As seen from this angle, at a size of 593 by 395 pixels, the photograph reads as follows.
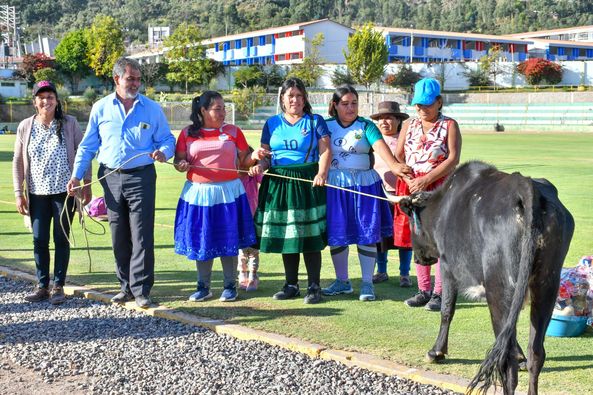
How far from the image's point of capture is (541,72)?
7656cm

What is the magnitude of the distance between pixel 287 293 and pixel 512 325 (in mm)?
3733

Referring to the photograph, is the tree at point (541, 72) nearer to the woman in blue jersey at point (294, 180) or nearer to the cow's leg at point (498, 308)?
the woman in blue jersey at point (294, 180)

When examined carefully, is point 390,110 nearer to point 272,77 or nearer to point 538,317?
point 538,317

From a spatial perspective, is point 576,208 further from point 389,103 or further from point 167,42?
point 167,42

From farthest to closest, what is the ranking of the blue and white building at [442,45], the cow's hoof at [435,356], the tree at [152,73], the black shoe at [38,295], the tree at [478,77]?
the blue and white building at [442,45]
the tree at [152,73]
the tree at [478,77]
the black shoe at [38,295]
the cow's hoof at [435,356]

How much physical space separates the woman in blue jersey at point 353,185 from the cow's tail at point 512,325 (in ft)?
10.3

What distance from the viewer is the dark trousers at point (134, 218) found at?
737cm

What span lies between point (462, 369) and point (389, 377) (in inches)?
23.0

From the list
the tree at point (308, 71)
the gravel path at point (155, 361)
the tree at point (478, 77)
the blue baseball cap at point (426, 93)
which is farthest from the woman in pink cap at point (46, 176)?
the tree at point (478, 77)

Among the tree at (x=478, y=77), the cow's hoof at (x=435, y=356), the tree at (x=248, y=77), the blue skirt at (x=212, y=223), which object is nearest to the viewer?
the cow's hoof at (x=435, y=356)

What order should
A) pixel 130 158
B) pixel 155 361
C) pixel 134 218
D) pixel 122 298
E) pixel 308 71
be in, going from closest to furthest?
pixel 155 361 → pixel 130 158 → pixel 134 218 → pixel 122 298 → pixel 308 71

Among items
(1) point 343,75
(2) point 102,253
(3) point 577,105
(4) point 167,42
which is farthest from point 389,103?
(4) point 167,42

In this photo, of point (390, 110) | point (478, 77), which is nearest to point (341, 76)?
point (478, 77)

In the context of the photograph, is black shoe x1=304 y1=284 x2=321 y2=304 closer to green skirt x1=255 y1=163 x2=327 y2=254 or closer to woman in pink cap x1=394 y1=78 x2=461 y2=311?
green skirt x1=255 y1=163 x2=327 y2=254
